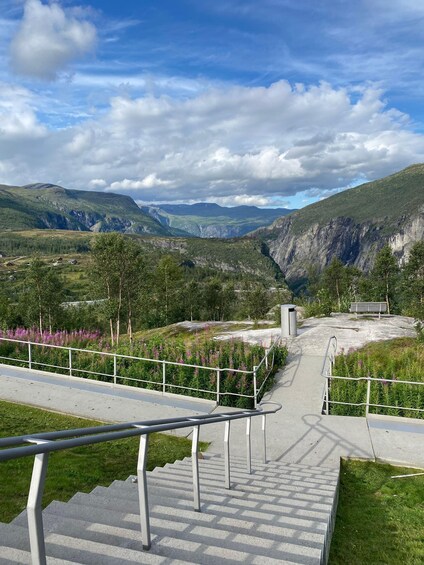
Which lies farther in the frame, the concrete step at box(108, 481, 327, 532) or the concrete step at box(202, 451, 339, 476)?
the concrete step at box(202, 451, 339, 476)

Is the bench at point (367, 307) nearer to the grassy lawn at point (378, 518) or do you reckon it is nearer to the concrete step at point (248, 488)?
the grassy lawn at point (378, 518)

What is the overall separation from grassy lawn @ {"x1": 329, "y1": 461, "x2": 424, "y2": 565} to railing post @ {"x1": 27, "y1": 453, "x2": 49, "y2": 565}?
3.74m

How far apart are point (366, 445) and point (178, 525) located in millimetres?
6635

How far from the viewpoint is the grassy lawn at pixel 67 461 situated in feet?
20.5

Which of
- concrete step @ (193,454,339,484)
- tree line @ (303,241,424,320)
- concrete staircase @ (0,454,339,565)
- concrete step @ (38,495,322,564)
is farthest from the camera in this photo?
tree line @ (303,241,424,320)

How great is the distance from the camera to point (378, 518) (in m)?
6.02

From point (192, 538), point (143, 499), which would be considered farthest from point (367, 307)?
point (143, 499)

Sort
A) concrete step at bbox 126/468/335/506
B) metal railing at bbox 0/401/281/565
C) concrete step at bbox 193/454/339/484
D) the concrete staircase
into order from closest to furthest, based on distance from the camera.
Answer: metal railing at bbox 0/401/281/565, the concrete staircase, concrete step at bbox 126/468/335/506, concrete step at bbox 193/454/339/484

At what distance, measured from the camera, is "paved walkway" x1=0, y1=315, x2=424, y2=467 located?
8.84m

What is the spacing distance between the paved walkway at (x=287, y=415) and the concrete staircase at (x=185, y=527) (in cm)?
348

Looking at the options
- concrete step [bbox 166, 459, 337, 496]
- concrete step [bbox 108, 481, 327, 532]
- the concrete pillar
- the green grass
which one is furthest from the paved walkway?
concrete step [bbox 108, 481, 327, 532]

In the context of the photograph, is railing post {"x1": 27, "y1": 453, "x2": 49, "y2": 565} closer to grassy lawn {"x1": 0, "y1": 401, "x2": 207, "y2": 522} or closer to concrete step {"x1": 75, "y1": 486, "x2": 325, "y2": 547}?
concrete step {"x1": 75, "y1": 486, "x2": 325, "y2": 547}

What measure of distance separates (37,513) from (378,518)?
5204 millimetres

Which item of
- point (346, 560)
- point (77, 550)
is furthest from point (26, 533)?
point (346, 560)
